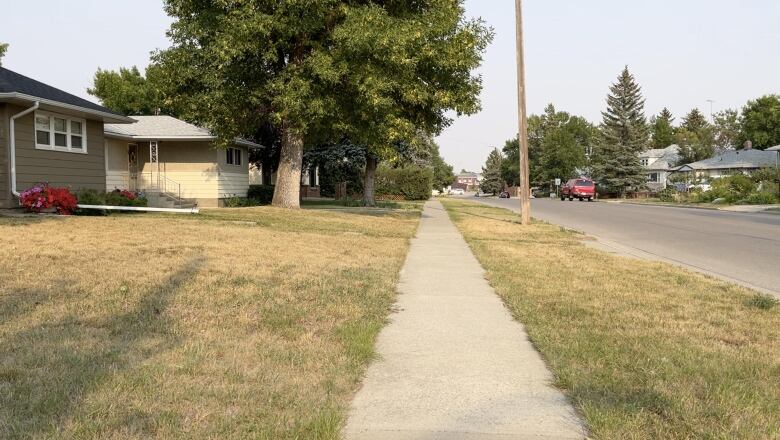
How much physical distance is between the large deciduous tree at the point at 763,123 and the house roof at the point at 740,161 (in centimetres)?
1835

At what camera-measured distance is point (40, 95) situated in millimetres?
17031

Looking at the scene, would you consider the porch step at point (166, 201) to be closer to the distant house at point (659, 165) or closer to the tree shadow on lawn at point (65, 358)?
the tree shadow on lawn at point (65, 358)

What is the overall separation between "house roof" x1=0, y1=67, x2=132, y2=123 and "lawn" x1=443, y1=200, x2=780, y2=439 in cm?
1333

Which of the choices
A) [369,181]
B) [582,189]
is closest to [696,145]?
[582,189]

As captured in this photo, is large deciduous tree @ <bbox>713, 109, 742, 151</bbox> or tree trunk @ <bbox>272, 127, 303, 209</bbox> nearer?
tree trunk @ <bbox>272, 127, 303, 209</bbox>

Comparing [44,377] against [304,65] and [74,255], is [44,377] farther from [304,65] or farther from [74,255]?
[304,65]

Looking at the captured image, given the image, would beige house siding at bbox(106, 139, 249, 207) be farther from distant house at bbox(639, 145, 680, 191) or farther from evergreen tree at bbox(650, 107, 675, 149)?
evergreen tree at bbox(650, 107, 675, 149)

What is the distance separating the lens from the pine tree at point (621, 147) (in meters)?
66.6

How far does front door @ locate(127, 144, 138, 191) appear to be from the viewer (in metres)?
26.2

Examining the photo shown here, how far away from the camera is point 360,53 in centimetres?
1670

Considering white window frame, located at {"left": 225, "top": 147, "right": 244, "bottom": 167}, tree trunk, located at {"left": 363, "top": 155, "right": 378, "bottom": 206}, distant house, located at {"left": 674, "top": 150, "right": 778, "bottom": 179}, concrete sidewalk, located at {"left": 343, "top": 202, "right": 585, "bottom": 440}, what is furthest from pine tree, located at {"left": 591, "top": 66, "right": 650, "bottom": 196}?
concrete sidewalk, located at {"left": 343, "top": 202, "right": 585, "bottom": 440}

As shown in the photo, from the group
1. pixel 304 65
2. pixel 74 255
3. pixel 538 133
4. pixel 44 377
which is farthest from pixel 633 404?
pixel 538 133

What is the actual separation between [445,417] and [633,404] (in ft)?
3.84

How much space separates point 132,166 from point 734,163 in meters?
61.5
